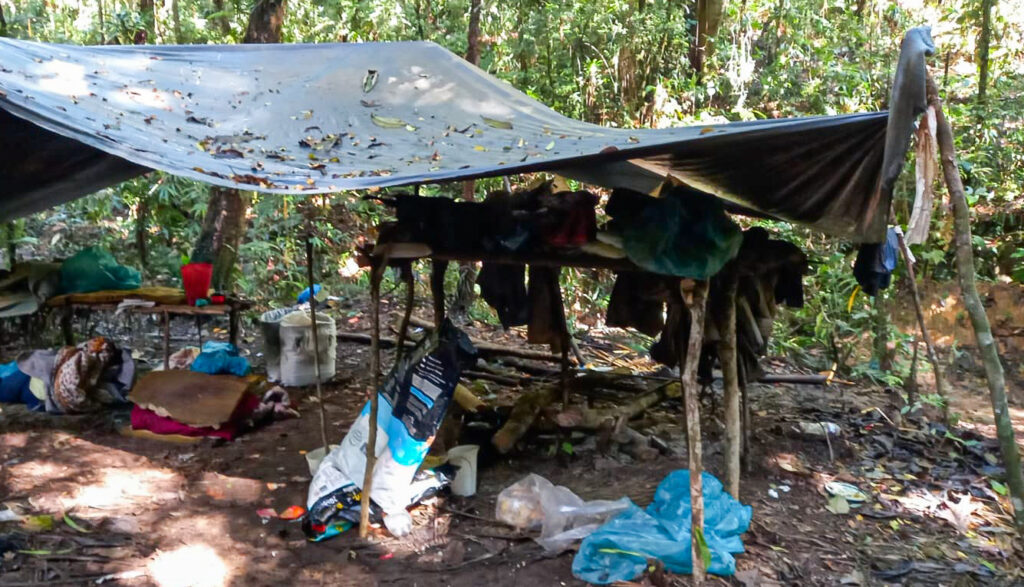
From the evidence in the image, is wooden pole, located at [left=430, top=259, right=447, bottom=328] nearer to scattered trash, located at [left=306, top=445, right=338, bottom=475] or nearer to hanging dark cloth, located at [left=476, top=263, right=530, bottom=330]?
hanging dark cloth, located at [left=476, top=263, right=530, bottom=330]

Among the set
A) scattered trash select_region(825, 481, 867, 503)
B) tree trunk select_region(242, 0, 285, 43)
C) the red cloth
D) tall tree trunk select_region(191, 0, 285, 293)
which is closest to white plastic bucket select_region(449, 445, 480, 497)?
the red cloth

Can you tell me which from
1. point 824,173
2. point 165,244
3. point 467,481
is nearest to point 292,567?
point 467,481

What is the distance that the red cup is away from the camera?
5078mm

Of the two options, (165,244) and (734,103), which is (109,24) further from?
(734,103)

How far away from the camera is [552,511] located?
11.0 feet

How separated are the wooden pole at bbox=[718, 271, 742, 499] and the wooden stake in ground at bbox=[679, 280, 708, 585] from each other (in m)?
0.45

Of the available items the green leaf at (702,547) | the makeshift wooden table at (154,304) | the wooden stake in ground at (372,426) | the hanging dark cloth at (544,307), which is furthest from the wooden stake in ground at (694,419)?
the makeshift wooden table at (154,304)

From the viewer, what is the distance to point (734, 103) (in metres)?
8.55

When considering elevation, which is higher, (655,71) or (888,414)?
(655,71)

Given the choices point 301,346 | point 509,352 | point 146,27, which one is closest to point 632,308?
point 509,352

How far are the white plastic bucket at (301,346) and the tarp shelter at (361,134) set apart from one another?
151 cm

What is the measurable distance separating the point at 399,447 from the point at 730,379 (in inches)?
62.5

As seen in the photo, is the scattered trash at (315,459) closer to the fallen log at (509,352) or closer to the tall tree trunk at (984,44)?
the fallen log at (509,352)

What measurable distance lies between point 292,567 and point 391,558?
0.41 m
